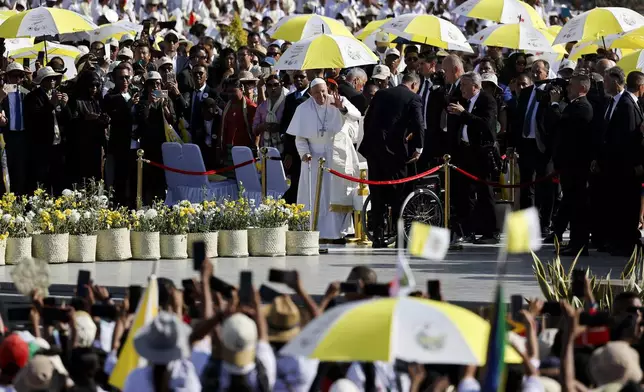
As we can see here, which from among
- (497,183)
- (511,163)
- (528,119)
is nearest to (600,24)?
(511,163)

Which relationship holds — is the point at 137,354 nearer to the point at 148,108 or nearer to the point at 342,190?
the point at 342,190

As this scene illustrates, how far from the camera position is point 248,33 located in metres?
32.5

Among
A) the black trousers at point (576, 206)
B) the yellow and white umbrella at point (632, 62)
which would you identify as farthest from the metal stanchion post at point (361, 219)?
the yellow and white umbrella at point (632, 62)

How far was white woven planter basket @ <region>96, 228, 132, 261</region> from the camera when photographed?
17.2m

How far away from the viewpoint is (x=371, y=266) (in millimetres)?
16766

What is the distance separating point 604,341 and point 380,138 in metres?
10.2

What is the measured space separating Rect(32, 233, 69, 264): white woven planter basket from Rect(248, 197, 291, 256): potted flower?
206 centimetres

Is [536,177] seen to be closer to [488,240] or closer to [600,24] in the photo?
[488,240]

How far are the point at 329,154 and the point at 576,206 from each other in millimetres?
2842

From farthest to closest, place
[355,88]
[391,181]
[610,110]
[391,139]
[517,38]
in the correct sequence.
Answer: [517,38] → [355,88] → [391,139] → [391,181] → [610,110]

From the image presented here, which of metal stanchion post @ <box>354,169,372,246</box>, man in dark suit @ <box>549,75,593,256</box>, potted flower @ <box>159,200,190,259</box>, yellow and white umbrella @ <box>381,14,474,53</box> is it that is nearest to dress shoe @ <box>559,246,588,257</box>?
man in dark suit @ <box>549,75,593,256</box>

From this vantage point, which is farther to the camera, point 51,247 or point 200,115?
point 200,115

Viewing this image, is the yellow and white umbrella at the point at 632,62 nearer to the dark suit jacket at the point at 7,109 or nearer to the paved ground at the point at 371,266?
the paved ground at the point at 371,266

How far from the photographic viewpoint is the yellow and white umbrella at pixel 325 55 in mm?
20359
